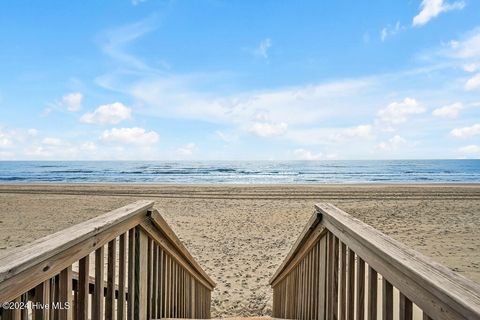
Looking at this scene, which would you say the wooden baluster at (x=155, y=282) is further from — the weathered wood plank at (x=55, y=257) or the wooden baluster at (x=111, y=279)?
the weathered wood plank at (x=55, y=257)

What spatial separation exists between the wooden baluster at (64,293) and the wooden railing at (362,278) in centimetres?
146

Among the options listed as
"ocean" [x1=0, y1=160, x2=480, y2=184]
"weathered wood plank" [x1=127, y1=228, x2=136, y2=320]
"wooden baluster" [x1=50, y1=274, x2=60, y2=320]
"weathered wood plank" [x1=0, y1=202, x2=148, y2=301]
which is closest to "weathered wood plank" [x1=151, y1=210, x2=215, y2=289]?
"weathered wood plank" [x1=127, y1=228, x2=136, y2=320]

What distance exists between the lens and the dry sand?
7.40m

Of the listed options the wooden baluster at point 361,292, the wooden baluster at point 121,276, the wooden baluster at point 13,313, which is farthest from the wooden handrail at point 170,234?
the wooden baluster at point 361,292

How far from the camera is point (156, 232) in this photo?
2.76 metres

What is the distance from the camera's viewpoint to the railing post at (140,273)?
95.3 inches

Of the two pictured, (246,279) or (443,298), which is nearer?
(443,298)

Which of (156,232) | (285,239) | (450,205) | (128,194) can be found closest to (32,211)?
(128,194)

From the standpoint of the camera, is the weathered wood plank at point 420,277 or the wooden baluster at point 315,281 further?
the wooden baluster at point 315,281

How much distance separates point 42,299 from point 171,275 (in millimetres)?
2071

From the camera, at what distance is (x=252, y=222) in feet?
42.9

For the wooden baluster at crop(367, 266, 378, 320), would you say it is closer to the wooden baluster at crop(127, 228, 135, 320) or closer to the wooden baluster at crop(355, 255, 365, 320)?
the wooden baluster at crop(355, 255, 365, 320)

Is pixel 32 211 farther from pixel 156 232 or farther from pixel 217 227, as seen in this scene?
pixel 156 232

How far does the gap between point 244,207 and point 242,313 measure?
35.9ft
